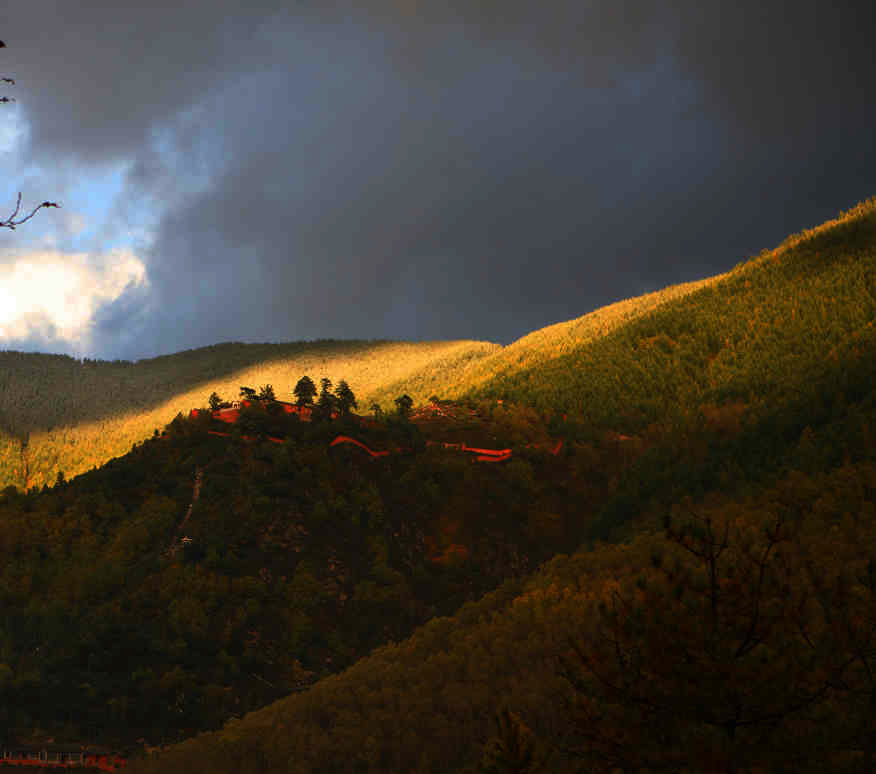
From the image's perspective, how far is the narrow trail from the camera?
311 ft

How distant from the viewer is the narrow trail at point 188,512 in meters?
94.9

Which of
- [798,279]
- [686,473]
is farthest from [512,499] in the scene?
Answer: [798,279]

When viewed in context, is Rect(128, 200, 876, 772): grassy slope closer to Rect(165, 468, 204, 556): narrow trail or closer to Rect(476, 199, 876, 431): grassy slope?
Rect(476, 199, 876, 431): grassy slope

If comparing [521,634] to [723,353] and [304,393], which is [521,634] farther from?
[723,353]

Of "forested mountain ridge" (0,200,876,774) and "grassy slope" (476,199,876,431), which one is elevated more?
"grassy slope" (476,199,876,431)

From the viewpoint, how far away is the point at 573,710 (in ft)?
84.8

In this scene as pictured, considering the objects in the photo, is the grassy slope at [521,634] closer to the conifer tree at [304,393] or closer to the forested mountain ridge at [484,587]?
the forested mountain ridge at [484,587]

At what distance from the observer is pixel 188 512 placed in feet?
327

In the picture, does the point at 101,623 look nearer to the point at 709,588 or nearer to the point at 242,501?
the point at 242,501

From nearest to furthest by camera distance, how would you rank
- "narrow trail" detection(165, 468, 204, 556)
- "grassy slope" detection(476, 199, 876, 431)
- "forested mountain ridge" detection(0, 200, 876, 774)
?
"forested mountain ridge" detection(0, 200, 876, 774)
"narrow trail" detection(165, 468, 204, 556)
"grassy slope" detection(476, 199, 876, 431)

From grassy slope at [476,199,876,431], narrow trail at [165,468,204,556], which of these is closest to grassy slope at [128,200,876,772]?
grassy slope at [476,199,876,431]

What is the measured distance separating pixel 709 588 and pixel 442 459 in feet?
312

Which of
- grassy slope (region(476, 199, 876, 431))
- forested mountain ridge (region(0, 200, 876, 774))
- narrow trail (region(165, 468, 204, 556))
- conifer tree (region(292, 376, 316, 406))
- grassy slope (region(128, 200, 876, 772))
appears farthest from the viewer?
grassy slope (region(476, 199, 876, 431))

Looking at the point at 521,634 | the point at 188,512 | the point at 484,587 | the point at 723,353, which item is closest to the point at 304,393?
the point at 188,512
